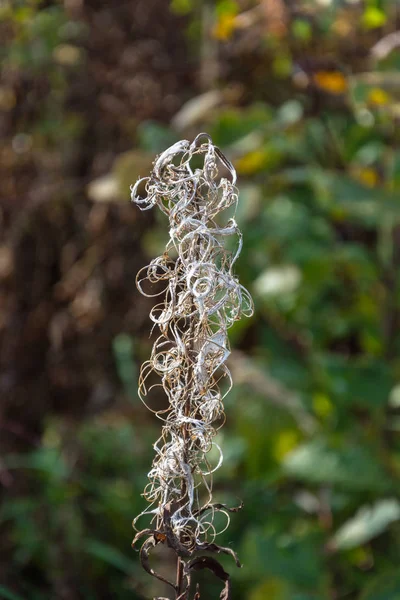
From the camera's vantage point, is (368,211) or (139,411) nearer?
(368,211)

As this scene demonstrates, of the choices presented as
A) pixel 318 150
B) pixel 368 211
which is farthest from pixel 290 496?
pixel 318 150

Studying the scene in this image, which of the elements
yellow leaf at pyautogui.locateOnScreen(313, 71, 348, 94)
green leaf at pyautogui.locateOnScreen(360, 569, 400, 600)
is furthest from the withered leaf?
yellow leaf at pyautogui.locateOnScreen(313, 71, 348, 94)

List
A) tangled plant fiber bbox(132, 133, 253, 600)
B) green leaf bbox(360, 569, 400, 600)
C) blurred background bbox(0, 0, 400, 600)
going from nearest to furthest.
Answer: tangled plant fiber bbox(132, 133, 253, 600)
green leaf bbox(360, 569, 400, 600)
blurred background bbox(0, 0, 400, 600)

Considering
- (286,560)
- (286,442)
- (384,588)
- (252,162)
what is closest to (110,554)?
(286,560)

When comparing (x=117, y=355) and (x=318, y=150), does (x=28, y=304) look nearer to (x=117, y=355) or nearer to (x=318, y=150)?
(x=117, y=355)

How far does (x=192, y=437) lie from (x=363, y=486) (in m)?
1.26

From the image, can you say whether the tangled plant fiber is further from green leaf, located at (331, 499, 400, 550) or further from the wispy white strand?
green leaf, located at (331, 499, 400, 550)

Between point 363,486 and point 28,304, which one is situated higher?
point 28,304

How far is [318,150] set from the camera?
7.39 feet

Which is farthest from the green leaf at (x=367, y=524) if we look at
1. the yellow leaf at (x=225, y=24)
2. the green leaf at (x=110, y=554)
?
the yellow leaf at (x=225, y=24)

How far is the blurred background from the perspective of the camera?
1959mm

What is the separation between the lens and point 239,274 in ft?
7.02

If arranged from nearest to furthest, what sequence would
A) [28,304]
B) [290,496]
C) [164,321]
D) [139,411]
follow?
[164,321] → [290,496] → [139,411] → [28,304]

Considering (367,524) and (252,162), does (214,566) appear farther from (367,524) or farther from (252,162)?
(252,162)
